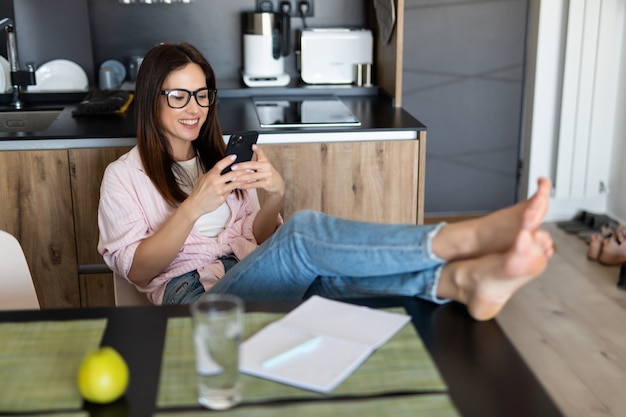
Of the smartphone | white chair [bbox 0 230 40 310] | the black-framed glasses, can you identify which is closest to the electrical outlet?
the black-framed glasses

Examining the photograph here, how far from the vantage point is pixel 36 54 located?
2.98 metres

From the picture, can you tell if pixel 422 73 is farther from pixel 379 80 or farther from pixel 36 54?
pixel 36 54

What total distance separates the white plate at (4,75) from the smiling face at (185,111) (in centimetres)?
114

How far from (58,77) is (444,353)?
85.8 inches

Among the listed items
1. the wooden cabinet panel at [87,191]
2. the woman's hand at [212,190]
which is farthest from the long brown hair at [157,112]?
the wooden cabinet panel at [87,191]

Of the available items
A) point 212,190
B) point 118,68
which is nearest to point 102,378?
point 212,190

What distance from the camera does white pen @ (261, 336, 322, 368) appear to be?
1195 mm

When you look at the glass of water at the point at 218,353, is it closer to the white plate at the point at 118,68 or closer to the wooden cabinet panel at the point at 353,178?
the wooden cabinet panel at the point at 353,178

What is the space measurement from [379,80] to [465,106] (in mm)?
855

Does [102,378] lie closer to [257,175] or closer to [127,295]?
[257,175]

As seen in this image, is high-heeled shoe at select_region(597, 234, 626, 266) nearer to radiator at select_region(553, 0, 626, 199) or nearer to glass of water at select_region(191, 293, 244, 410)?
radiator at select_region(553, 0, 626, 199)

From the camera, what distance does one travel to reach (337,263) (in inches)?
58.3

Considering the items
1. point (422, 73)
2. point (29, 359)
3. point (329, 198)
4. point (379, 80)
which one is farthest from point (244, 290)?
point (422, 73)

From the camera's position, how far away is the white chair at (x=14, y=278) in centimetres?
175
